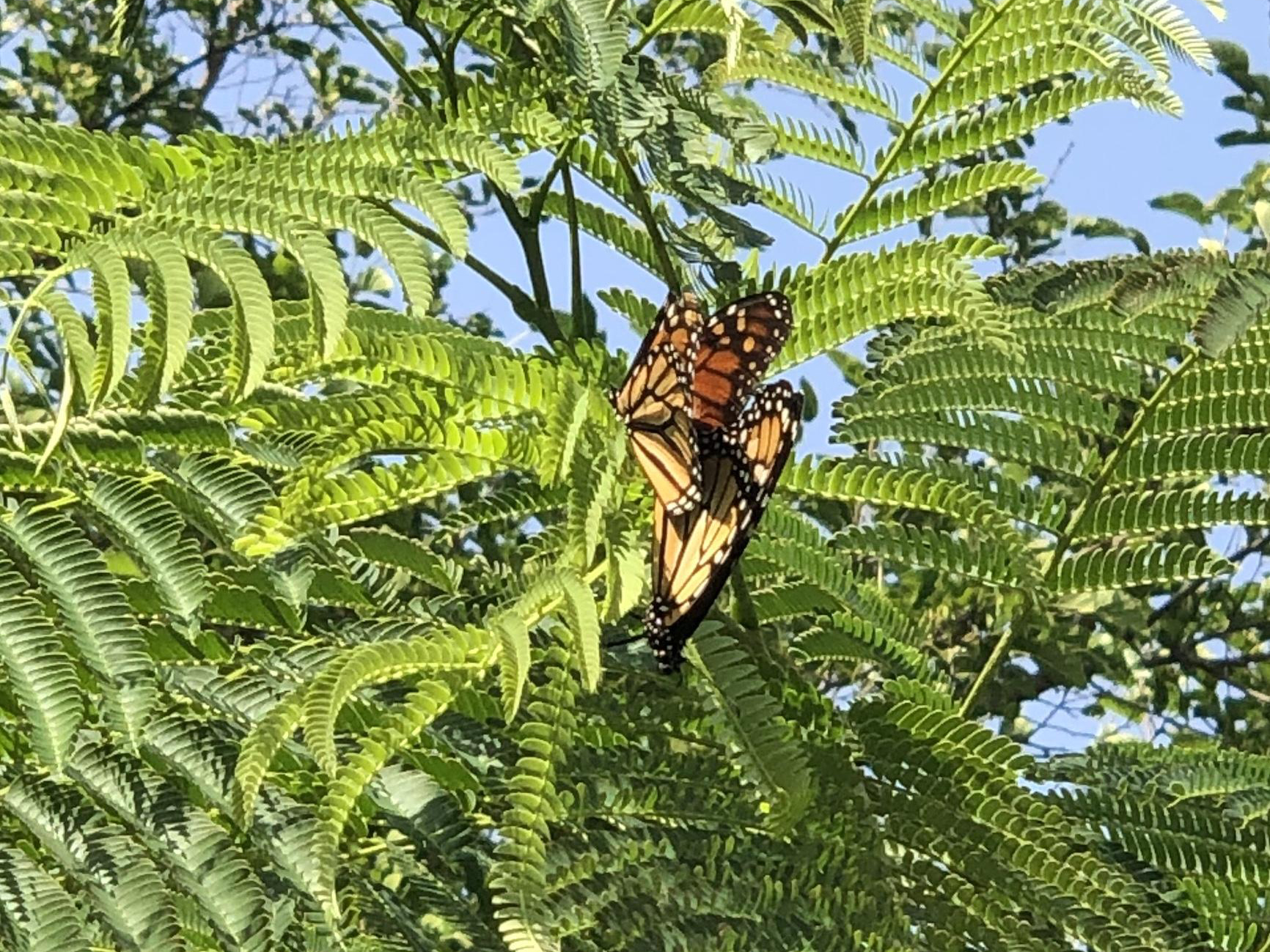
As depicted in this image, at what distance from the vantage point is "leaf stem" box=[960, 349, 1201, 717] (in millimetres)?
1451

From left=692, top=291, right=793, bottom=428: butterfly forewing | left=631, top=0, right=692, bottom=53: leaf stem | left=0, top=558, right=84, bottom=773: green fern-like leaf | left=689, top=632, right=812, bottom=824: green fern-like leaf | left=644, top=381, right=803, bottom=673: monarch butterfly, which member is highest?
left=631, top=0, right=692, bottom=53: leaf stem

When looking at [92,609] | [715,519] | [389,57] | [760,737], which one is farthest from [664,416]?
[389,57]

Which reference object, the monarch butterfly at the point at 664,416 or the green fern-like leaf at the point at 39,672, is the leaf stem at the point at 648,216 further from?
the green fern-like leaf at the point at 39,672

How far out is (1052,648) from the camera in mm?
2469

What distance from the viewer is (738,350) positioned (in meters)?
1.38

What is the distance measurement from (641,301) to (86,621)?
0.68m

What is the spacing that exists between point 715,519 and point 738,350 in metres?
0.20

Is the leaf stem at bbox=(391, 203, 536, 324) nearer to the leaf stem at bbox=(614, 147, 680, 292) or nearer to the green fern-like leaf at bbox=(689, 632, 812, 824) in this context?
the leaf stem at bbox=(614, 147, 680, 292)

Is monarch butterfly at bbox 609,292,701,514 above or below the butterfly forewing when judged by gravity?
below

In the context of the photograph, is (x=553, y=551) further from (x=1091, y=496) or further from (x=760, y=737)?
(x=1091, y=496)

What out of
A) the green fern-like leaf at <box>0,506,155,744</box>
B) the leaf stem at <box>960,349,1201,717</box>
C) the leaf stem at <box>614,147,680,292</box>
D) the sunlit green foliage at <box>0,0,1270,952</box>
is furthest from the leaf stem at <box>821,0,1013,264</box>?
the green fern-like leaf at <box>0,506,155,744</box>

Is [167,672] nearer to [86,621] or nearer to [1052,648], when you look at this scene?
Result: [86,621]

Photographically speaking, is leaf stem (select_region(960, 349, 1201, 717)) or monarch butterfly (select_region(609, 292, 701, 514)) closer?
monarch butterfly (select_region(609, 292, 701, 514))

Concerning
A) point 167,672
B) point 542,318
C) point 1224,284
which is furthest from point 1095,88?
point 167,672
